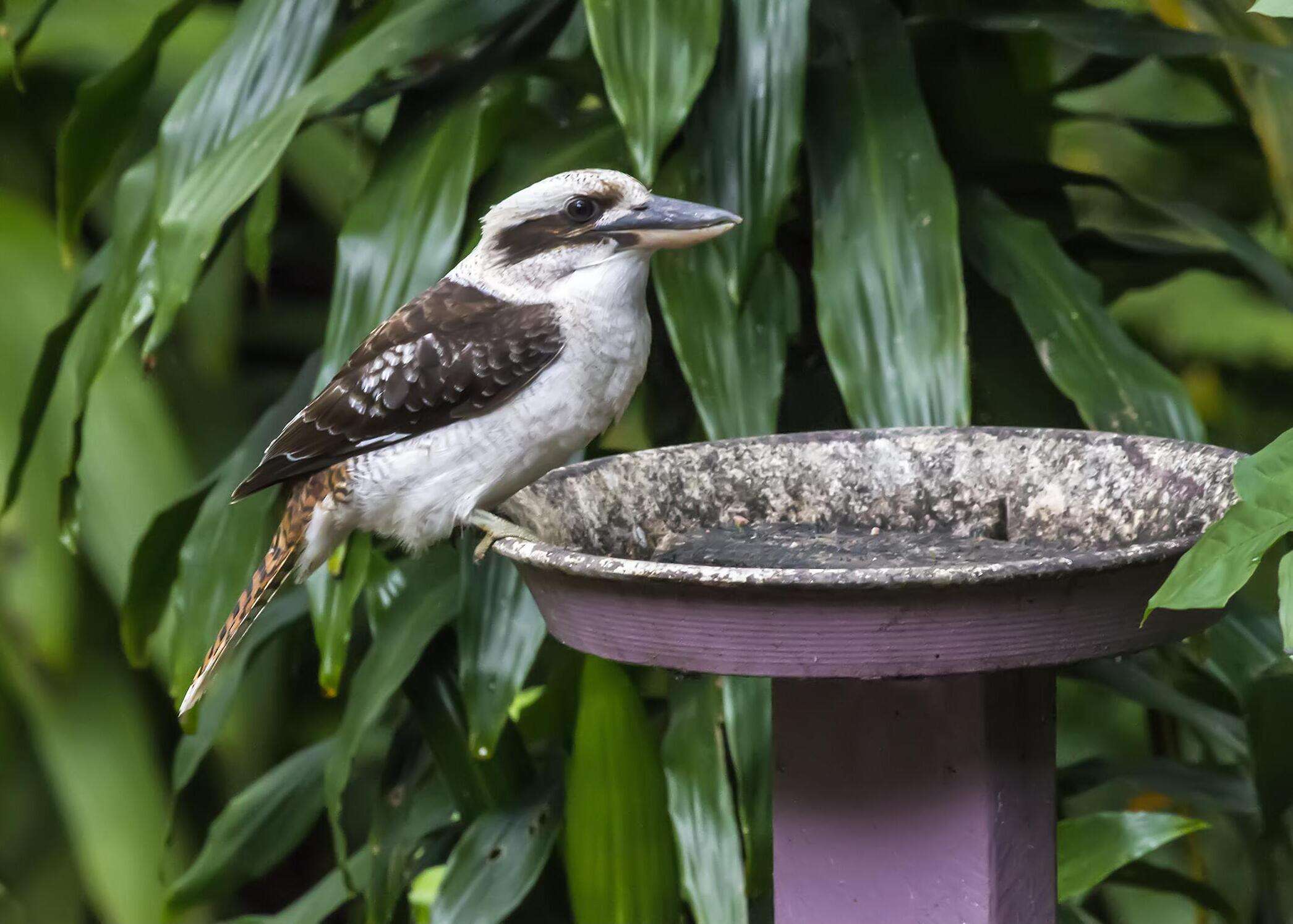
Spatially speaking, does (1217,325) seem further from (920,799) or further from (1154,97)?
(920,799)

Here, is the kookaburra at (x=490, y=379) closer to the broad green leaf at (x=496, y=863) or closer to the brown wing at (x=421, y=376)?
the brown wing at (x=421, y=376)

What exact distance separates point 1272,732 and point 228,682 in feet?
4.75

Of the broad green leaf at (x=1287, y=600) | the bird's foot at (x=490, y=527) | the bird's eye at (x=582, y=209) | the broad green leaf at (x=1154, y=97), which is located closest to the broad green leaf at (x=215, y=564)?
the bird's foot at (x=490, y=527)

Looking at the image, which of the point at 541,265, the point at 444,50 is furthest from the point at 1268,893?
the point at 444,50

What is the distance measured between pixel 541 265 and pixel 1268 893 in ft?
4.51

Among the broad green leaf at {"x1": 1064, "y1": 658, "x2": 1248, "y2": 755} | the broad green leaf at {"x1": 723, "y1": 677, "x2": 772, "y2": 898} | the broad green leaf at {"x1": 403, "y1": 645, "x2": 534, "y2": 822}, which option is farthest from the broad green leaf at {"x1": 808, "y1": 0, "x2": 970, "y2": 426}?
the broad green leaf at {"x1": 403, "y1": 645, "x2": 534, "y2": 822}

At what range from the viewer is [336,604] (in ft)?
6.50

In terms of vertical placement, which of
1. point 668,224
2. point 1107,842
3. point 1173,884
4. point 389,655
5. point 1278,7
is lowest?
point 1173,884

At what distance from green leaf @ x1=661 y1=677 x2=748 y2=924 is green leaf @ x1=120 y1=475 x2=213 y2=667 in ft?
2.54

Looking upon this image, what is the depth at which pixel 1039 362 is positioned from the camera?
2191 millimetres

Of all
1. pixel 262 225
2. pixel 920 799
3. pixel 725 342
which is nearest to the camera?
pixel 920 799

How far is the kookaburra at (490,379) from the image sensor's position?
179cm

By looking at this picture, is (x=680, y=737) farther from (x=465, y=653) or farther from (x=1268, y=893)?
(x=1268, y=893)

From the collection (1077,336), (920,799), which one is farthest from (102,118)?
(920,799)
